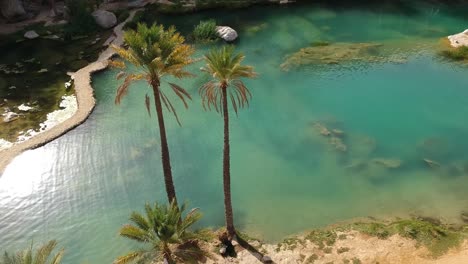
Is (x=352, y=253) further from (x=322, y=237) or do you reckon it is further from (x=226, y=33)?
(x=226, y=33)

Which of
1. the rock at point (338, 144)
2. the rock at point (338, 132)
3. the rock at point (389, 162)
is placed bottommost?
the rock at point (389, 162)

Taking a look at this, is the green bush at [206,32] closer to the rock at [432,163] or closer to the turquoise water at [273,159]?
the turquoise water at [273,159]

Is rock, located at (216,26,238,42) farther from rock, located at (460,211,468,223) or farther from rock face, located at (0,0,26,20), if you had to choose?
rock, located at (460,211,468,223)

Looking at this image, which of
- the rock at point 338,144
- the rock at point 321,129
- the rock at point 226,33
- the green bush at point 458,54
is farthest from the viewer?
the rock at point 226,33

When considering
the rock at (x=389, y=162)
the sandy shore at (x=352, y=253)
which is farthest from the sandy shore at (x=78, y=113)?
the rock at (x=389, y=162)

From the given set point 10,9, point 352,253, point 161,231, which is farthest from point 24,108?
point 352,253

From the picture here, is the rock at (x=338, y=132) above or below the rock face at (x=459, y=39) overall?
below

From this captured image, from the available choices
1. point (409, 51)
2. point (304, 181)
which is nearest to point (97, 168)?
point (304, 181)
